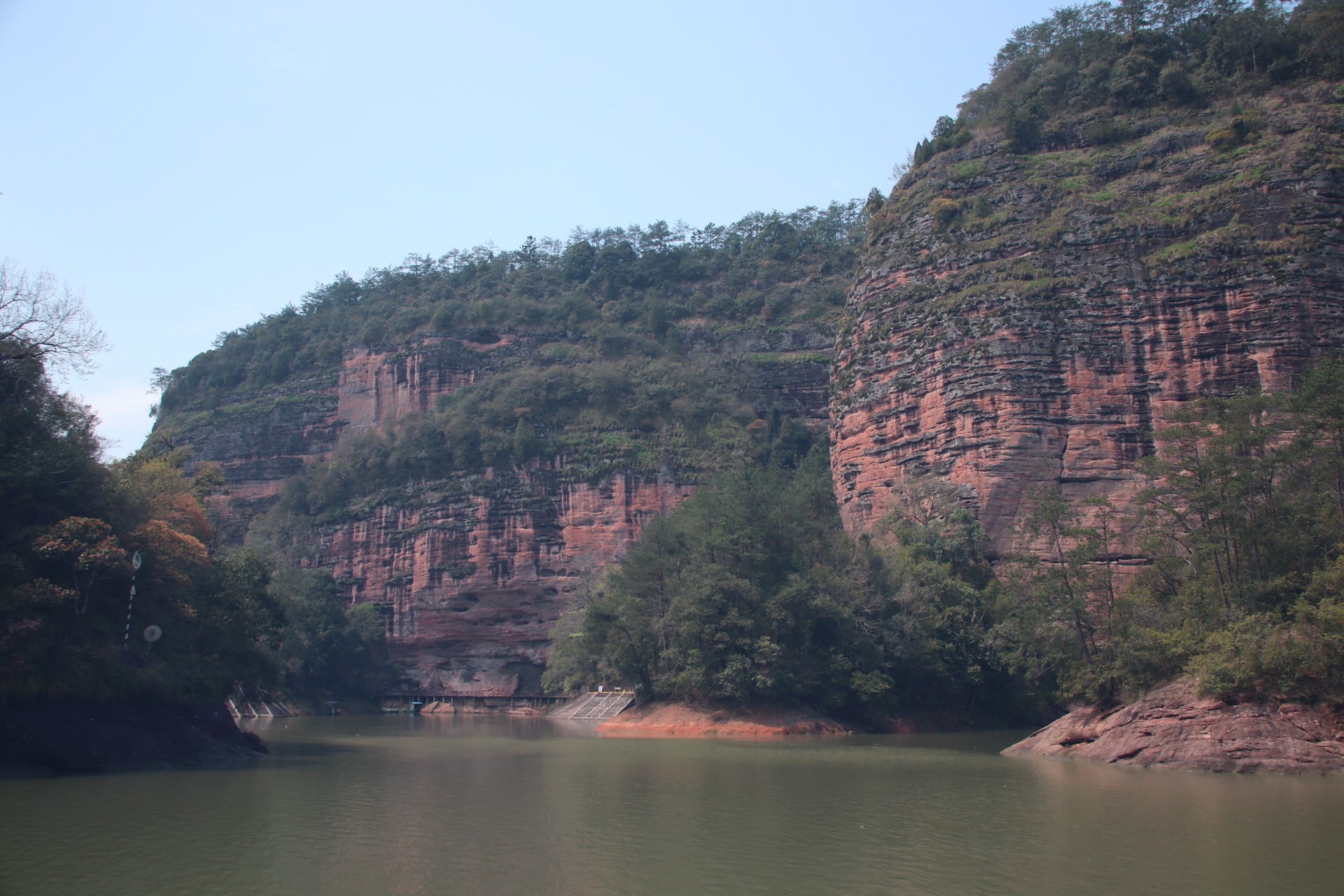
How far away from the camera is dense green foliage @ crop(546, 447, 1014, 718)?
3553 centimetres

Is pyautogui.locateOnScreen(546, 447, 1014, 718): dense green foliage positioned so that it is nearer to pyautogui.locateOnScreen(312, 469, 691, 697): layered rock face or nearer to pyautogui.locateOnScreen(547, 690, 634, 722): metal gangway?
pyautogui.locateOnScreen(547, 690, 634, 722): metal gangway

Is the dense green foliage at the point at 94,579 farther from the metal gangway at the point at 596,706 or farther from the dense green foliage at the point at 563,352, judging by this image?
the dense green foliage at the point at 563,352

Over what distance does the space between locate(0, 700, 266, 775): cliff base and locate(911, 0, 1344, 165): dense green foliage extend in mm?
46758

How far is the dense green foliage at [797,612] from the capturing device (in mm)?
35531

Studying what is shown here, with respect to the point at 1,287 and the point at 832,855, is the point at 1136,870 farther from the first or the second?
the point at 1,287

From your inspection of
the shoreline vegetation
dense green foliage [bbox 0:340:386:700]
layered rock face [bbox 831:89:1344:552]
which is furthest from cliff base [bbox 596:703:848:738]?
dense green foliage [bbox 0:340:386:700]

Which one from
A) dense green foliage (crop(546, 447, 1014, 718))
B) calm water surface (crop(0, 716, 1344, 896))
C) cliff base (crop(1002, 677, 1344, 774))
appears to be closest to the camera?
calm water surface (crop(0, 716, 1344, 896))

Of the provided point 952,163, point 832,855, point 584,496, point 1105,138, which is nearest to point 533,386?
point 584,496

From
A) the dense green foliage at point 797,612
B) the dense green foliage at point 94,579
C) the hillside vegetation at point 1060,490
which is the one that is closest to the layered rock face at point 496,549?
the hillside vegetation at point 1060,490

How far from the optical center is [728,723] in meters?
35.3

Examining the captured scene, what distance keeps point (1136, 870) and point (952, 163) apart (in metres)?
45.4

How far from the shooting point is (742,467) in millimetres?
43031

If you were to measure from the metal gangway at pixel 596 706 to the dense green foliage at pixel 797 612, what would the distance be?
194cm

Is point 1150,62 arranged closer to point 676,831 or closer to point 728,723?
point 728,723
